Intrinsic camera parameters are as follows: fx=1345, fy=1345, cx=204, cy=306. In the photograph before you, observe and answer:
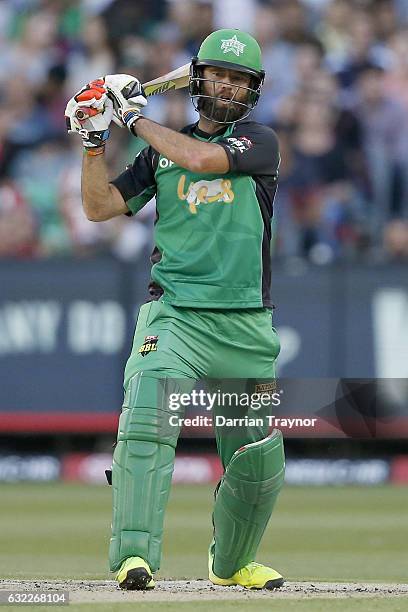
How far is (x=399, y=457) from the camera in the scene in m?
11.6

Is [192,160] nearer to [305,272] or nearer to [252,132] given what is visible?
[252,132]

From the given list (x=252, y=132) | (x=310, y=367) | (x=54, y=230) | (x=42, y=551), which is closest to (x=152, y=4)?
(x=54, y=230)

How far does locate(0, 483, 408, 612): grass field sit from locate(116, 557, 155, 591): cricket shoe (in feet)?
0.80

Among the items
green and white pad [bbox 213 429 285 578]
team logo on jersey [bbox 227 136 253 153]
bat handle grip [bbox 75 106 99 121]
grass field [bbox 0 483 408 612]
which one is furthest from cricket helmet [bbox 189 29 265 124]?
grass field [bbox 0 483 408 612]

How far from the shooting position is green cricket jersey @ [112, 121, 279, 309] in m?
4.75

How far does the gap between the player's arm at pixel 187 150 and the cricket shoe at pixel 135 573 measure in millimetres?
1350

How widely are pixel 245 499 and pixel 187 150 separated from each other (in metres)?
1.29

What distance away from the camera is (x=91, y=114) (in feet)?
15.6

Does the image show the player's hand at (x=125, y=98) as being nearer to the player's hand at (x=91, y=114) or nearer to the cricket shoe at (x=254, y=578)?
the player's hand at (x=91, y=114)

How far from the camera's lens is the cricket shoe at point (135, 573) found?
456 centimetres

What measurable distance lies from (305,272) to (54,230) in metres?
2.19

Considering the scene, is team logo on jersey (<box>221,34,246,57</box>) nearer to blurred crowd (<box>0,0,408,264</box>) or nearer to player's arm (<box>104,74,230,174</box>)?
player's arm (<box>104,74,230,174</box>)

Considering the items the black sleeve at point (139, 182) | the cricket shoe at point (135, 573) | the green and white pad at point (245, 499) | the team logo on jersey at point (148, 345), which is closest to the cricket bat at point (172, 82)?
the black sleeve at point (139, 182)

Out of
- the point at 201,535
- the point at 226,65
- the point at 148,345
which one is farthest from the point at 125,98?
the point at 201,535
